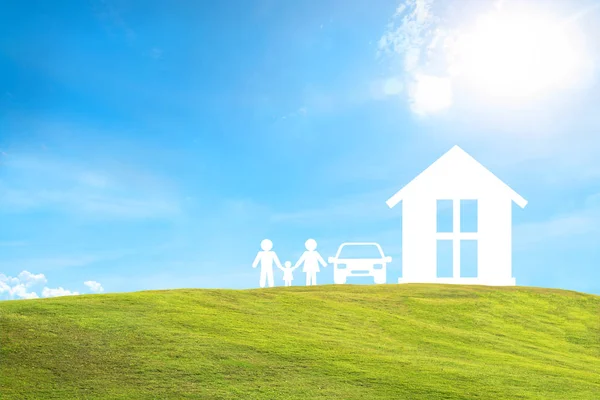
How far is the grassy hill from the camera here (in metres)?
11.5

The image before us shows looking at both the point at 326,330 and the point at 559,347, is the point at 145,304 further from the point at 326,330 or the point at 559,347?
the point at 559,347

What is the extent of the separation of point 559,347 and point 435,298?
3.86 meters

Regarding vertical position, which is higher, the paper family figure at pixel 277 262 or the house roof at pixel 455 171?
the house roof at pixel 455 171

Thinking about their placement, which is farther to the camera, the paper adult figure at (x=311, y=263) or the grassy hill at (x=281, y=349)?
the paper adult figure at (x=311, y=263)

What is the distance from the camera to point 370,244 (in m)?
23.9

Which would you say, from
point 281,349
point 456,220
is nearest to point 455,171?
point 456,220

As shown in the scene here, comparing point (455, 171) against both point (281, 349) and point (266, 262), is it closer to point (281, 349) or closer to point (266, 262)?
point (266, 262)

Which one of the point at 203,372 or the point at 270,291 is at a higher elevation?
the point at 270,291

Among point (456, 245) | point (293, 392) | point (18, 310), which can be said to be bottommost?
point (293, 392)

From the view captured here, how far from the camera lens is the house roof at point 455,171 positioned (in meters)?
23.2

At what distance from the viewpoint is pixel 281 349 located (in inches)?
516

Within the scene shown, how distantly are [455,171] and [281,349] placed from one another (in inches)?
490

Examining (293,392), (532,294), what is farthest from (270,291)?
(532,294)

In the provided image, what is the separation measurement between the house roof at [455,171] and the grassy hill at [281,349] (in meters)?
5.27
